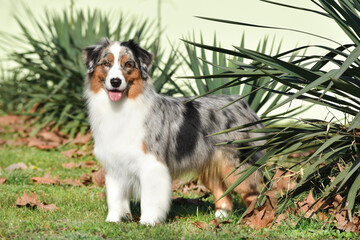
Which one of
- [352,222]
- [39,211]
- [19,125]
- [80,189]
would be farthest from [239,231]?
[19,125]

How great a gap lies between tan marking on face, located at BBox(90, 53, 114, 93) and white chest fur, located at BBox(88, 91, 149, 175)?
0.21ft

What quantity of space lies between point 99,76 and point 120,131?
0.52 m

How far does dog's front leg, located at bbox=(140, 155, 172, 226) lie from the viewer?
4.37m

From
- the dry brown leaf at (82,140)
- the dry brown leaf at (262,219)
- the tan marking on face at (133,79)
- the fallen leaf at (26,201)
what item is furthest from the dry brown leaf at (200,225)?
the dry brown leaf at (82,140)

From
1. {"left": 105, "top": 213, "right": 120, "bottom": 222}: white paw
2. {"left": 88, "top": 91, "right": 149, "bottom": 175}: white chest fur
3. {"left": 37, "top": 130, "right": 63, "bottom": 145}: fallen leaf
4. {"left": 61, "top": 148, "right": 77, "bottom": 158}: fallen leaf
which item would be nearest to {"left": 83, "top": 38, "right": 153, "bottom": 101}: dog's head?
{"left": 88, "top": 91, "right": 149, "bottom": 175}: white chest fur

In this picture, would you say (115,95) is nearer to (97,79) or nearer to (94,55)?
(97,79)

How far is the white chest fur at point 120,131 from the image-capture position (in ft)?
14.4

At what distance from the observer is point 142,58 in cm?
451

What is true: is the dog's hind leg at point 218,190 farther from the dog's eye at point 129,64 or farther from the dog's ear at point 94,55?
the dog's ear at point 94,55

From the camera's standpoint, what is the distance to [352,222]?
12.9 ft

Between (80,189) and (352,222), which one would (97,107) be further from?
(352,222)

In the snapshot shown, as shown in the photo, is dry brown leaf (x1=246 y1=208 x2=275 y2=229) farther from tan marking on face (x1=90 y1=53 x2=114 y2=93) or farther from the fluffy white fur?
tan marking on face (x1=90 y1=53 x2=114 y2=93)

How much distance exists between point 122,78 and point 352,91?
184 cm

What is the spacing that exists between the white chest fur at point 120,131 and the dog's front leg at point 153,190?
10 cm
